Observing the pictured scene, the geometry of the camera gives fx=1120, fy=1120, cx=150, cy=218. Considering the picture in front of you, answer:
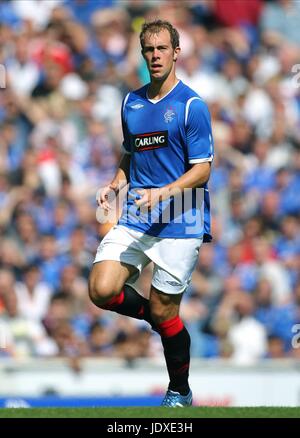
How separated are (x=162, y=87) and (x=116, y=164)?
612 centimetres

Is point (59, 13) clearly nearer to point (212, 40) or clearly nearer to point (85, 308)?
point (212, 40)

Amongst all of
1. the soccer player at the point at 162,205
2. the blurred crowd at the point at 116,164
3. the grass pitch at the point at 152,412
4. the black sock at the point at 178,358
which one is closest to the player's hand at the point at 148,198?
the soccer player at the point at 162,205

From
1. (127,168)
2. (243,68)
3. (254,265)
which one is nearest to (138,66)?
(243,68)

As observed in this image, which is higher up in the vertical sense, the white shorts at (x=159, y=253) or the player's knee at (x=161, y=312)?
the white shorts at (x=159, y=253)

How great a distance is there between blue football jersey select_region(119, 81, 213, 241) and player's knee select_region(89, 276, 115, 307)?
1.45ft

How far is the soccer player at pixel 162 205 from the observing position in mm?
7195

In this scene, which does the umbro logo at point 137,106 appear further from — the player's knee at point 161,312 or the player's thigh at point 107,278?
the player's knee at point 161,312

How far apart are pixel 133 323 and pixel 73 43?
14.5ft

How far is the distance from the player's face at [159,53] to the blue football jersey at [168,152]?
0.55 feet

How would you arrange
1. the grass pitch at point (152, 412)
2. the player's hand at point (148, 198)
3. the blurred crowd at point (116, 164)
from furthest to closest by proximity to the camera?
the blurred crowd at point (116, 164) < the grass pitch at point (152, 412) < the player's hand at point (148, 198)

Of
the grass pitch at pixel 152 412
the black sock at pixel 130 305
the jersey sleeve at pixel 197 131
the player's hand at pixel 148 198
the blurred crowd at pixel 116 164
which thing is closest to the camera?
the player's hand at pixel 148 198

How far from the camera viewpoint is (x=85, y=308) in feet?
39.2

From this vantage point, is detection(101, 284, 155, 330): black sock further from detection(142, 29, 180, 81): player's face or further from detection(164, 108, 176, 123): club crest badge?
detection(142, 29, 180, 81): player's face

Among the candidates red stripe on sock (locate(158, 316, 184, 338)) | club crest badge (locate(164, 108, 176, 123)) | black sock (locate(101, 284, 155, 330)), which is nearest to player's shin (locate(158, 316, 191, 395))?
red stripe on sock (locate(158, 316, 184, 338))
